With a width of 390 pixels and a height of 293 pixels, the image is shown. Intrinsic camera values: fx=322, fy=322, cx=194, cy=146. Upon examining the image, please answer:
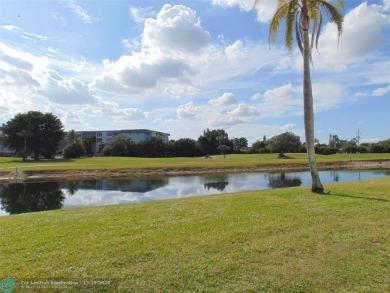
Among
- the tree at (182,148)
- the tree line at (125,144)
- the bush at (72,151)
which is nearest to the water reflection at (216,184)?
the tree line at (125,144)

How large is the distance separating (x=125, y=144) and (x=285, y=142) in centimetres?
5368

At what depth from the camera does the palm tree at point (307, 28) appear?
14.1m

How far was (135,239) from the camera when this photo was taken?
7441 mm

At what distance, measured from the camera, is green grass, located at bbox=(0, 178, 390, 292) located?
17.5ft

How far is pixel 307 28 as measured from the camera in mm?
14492

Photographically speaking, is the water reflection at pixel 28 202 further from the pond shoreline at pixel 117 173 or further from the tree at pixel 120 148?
the tree at pixel 120 148

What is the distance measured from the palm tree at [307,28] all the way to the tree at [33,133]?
8161 centimetres

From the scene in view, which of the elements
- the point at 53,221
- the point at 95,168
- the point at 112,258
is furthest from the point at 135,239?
the point at 95,168

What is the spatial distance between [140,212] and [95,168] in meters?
42.2

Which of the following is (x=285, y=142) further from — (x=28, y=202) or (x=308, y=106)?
(x=308, y=106)

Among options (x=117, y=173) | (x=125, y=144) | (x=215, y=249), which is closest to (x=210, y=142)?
(x=125, y=144)

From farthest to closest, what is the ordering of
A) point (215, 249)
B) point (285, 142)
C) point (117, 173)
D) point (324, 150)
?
point (324, 150) < point (285, 142) < point (117, 173) < point (215, 249)

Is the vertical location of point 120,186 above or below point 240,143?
below

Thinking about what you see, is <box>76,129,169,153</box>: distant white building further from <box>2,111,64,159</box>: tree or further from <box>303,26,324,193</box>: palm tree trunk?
<box>303,26,324,193</box>: palm tree trunk
